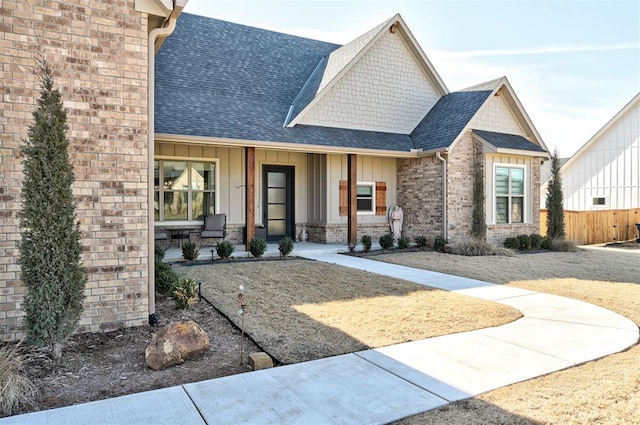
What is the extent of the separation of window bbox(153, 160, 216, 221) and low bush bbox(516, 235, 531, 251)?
9561 mm

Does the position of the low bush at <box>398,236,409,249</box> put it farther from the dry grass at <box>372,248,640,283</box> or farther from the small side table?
the small side table

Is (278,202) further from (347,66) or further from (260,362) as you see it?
(260,362)

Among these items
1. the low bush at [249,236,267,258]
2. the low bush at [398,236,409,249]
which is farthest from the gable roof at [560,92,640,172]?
the low bush at [249,236,267,258]

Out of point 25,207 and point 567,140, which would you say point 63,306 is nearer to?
point 25,207

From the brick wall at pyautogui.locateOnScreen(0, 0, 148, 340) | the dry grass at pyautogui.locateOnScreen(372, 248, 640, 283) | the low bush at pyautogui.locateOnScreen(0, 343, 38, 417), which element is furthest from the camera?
the dry grass at pyautogui.locateOnScreen(372, 248, 640, 283)

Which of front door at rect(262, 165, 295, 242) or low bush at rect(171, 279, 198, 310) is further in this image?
front door at rect(262, 165, 295, 242)

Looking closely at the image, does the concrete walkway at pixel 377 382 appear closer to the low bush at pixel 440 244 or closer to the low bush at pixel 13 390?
the low bush at pixel 13 390

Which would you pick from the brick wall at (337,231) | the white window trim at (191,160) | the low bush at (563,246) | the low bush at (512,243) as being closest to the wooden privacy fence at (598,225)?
the low bush at (563,246)

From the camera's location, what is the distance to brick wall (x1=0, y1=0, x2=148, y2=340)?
433 centimetres

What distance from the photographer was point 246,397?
10.5 feet

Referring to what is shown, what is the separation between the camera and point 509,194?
46.8 feet

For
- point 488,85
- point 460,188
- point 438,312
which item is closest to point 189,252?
→ point 438,312

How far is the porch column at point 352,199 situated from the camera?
42.3 feet

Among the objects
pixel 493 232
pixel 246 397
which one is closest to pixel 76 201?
pixel 246 397
